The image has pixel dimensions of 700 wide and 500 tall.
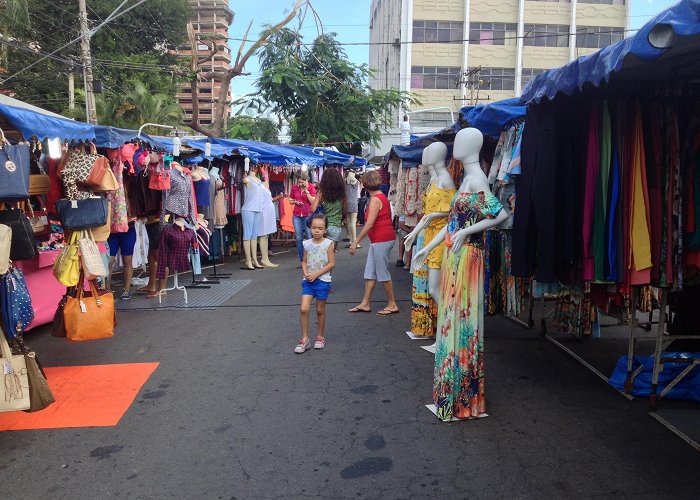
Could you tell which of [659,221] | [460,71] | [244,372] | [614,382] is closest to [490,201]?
[659,221]

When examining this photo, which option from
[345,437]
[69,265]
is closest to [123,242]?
[69,265]

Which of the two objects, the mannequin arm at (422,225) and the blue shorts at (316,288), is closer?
the mannequin arm at (422,225)

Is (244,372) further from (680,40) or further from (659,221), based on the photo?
(680,40)

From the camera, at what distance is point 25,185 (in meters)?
3.90

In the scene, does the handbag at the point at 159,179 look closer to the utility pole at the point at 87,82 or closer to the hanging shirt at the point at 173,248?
the hanging shirt at the point at 173,248

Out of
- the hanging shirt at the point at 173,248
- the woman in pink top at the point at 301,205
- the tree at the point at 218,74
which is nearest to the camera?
the hanging shirt at the point at 173,248

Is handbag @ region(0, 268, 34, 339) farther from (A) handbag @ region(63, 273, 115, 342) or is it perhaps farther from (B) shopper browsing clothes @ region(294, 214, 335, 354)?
(B) shopper browsing clothes @ region(294, 214, 335, 354)

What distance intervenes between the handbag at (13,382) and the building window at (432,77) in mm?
35193

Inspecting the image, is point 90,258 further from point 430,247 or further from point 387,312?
point 387,312

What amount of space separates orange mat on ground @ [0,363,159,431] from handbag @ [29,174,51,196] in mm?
1733

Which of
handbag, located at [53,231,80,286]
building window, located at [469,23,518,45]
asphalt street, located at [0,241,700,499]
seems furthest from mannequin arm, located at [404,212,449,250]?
building window, located at [469,23,518,45]

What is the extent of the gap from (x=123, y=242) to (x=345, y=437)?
533 centimetres

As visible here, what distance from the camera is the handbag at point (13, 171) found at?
374 centimetres

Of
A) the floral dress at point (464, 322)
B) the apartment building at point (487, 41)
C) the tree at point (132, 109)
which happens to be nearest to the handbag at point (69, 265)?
the floral dress at point (464, 322)
